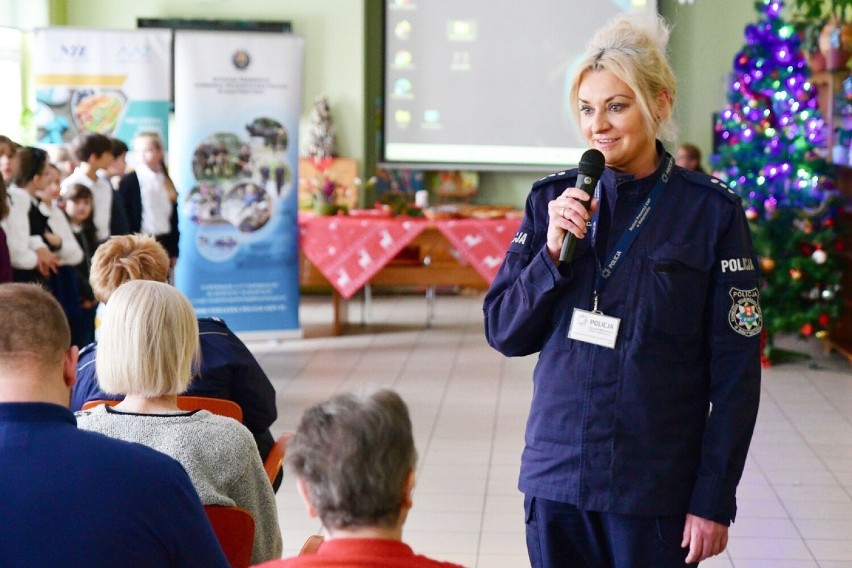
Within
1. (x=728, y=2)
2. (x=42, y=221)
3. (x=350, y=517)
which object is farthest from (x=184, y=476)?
(x=728, y=2)

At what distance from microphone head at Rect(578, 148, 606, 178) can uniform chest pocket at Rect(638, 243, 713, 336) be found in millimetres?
163

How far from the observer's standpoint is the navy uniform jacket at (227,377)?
303 cm

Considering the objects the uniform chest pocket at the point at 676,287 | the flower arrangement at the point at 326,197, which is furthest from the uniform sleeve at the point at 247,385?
the flower arrangement at the point at 326,197

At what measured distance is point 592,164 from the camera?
1871 millimetres

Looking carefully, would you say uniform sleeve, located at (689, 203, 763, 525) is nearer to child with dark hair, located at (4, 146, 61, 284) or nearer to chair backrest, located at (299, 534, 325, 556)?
chair backrest, located at (299, 534, 325, 556)

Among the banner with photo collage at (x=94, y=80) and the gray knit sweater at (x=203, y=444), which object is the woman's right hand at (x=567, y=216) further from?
the banner with photo collage at (x=94, y=80)

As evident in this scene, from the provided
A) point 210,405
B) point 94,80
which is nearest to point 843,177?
point 94,80

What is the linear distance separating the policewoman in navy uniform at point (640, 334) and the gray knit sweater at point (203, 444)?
682 millimetres

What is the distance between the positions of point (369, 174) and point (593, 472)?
30.6 feet

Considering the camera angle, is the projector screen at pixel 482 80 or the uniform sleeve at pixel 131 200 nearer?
the uniform sleeve at pixel 131 200

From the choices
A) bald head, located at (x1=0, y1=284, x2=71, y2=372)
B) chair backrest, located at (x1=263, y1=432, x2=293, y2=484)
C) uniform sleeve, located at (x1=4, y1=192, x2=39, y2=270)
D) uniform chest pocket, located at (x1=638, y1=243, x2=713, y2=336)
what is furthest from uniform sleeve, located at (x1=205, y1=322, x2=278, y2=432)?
uniform sleeve, located at (x1=4, y1=192, x2=39, y2=270)

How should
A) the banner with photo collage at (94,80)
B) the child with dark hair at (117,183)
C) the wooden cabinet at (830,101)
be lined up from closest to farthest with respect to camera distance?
1. the child with dark hair at (117,183)
2. the banner with photo collage at (94,80)
3. the wooden cabinet at (830,101)

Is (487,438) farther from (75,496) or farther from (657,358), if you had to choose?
(75,496)

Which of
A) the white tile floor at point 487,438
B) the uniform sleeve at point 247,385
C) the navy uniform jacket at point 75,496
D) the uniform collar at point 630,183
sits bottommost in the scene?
the white tile floor at point 487,438
